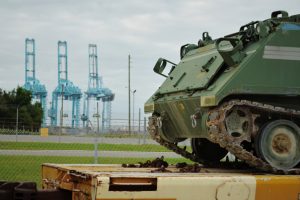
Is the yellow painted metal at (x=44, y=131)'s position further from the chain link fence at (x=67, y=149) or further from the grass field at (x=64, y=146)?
the grass field at (x=64, y=146)

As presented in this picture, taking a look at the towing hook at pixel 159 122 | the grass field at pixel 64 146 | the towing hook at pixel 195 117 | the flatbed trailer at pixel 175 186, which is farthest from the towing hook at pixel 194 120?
the grass field at pixel 64 146

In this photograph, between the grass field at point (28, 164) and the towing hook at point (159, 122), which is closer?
the towing hook at point (159, 122)

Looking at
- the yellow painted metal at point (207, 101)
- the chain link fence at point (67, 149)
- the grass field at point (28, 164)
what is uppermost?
the yellow painted metal at point (207, 101)

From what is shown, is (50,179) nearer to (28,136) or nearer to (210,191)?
(210,191)

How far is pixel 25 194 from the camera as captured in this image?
6.88 m

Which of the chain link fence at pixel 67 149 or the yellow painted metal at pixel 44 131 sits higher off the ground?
the yellow painted metal at pixel 44 131

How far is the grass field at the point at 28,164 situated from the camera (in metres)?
14.2

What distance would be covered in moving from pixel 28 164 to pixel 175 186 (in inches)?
415

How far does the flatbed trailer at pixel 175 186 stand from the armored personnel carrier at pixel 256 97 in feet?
3.42

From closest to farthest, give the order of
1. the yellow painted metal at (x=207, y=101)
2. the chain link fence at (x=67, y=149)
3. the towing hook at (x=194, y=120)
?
the yellow painted metal at (x=207, y=101) < the towing hook at (x=194, y=120) < the chain link fence at (x=67, y=149)

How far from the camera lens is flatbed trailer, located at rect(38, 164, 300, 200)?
6.53 m

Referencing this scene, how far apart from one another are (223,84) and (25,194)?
3.04 meters

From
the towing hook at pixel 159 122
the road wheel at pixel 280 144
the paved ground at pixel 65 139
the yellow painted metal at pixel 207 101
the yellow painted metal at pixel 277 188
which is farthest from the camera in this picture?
the paved ground at pixel 65 139

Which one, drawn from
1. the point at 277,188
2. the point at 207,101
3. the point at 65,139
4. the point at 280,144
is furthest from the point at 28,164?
the point at 277,188
